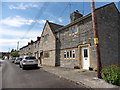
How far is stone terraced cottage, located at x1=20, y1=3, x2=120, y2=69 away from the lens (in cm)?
1042

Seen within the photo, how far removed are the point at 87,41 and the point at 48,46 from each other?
8882mm

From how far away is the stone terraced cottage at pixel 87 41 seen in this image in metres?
10.4

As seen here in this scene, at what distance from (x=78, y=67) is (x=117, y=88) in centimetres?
655

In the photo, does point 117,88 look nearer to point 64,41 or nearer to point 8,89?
point 8,89

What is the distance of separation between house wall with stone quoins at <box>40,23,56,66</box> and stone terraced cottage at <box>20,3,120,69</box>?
2.07ft

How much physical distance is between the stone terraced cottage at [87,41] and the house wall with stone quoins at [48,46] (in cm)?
63

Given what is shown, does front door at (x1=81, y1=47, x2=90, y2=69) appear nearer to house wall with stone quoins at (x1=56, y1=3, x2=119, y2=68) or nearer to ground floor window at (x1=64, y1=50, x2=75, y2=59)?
house wall with stone quoins at (x1=56, y1=3, x2=119, y2=68)

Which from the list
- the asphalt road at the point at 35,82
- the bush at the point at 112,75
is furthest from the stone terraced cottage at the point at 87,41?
the asphalt road at the point at 35,82

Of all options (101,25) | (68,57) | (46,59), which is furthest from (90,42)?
(46,59)

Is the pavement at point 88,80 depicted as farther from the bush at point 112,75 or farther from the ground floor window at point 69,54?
the ground floor window at point 69,54

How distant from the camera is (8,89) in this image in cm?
525

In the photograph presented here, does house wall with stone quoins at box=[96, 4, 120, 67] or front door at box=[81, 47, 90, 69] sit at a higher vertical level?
house wall with stone quoins at box=[96, 4, 120, 67]

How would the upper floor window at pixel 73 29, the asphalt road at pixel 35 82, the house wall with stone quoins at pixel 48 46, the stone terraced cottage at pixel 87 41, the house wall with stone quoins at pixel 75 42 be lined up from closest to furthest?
1. the asphalt road at pixel 35 82
2. the stone terraced cottage at pixel 87 41
3. the house wall with stone quoins at pixel 75 42
4. the upper floor window at pixel 73 29
5. the house wall with stone quoins at pixel 48 46

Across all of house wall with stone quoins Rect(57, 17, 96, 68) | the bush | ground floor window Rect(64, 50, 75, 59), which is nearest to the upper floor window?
house wall with stone quoins Rect(57, 17, 96, 68)
